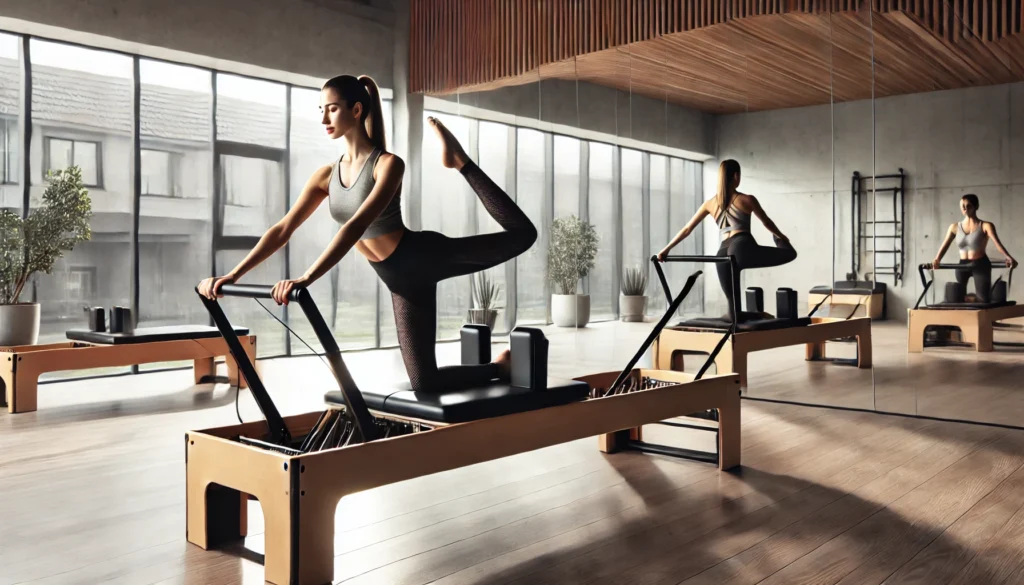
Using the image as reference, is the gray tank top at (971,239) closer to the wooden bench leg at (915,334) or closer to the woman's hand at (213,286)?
the wooden bench leg at (915,334)

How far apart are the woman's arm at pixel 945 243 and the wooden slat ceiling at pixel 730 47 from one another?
2.71ft

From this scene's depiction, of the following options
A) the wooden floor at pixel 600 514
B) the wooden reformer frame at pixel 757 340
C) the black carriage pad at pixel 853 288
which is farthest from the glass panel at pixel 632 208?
the wooden floor at pixel 600 514

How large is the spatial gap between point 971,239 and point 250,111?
6006 mm

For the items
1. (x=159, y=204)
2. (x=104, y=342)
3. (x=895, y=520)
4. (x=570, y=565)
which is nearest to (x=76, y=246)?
(x=159, y=204)

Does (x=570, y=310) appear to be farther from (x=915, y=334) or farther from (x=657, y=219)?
(x=915, y=334)

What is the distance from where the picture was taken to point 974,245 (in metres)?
4.71

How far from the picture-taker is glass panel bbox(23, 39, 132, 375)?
6.41 meters

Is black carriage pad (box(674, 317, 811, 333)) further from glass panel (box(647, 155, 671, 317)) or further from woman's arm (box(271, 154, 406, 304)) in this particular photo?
woman's arm (box(271, 154, 406, 304))

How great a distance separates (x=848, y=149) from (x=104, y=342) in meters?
4.83

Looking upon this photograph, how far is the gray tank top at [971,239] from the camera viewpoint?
4668mm

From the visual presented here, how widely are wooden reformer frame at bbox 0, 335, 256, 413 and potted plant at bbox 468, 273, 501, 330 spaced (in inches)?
108

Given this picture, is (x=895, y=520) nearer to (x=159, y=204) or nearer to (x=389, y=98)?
(x=159, y=204)

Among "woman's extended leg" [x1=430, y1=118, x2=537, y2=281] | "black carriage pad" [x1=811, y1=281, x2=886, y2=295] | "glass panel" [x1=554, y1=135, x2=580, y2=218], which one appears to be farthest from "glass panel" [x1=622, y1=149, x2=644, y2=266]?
"woman's extended leg" [x1=430, y1=118, x2=537, y2=281]

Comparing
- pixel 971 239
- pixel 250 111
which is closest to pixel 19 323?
pixel 250 111
